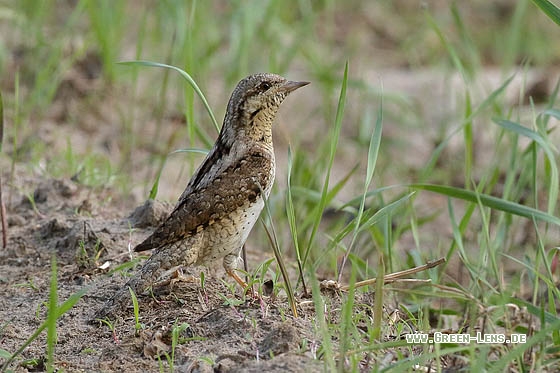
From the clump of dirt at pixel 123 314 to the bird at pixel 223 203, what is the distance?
13 cm

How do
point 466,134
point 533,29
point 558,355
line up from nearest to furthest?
point 558,355, point 466,134, point 533,29

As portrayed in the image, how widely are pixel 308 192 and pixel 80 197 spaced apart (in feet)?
4.48

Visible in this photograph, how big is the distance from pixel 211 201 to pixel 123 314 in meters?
0.64

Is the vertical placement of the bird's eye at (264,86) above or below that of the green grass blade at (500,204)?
above

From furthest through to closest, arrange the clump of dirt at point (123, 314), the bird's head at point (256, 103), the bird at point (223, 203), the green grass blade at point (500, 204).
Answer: the bird's head at point (256, 103) < the bird at point (223, 203) < the green grass blade at point (500, 204) < the clump of dirt at point (123, 314)

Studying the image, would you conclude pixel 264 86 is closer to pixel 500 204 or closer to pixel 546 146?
pixel 500 204

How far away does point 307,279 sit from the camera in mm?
4750

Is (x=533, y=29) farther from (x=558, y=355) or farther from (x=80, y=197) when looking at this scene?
(x=558, y=355)

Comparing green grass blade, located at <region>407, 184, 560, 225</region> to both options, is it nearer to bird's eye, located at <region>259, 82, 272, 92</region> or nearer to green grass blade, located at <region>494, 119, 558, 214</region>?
green grass blade, located at <region>494, 119, 558, 214</region>

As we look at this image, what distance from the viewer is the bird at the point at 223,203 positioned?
415 centimetres

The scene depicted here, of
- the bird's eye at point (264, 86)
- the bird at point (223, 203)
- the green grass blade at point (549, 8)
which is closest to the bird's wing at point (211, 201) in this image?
the bird at point (223, 203)

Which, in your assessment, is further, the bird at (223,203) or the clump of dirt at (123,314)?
the bird at (223,203)

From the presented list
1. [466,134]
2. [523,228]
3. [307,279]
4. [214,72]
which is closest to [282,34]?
[214,72]

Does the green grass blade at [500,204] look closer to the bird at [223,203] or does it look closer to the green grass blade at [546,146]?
the green grass blade at [546,146]
